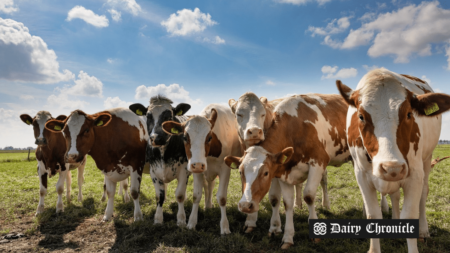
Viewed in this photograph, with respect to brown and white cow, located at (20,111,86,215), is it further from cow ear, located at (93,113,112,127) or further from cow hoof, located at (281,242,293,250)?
cow hoof, located at (281,242,293,250)

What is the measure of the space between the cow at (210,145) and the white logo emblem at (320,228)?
179 centimetres

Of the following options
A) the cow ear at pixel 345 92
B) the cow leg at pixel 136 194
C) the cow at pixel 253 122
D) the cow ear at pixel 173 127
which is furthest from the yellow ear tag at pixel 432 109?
the cow leg at pixel 136 194

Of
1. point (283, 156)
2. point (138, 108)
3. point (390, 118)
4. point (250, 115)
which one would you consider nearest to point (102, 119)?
point (138, 108)

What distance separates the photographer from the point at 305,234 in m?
5.44

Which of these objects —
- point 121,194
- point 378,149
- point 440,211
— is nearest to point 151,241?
point 378,149

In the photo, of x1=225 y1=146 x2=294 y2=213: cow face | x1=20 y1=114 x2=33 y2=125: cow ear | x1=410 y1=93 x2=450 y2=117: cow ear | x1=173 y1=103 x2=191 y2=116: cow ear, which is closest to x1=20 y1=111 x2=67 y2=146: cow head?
x1=20 y1=114 x2=33 y2=125: cow ear

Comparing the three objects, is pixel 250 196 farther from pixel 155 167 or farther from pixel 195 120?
pixel 155 167

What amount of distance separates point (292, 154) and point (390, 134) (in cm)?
197

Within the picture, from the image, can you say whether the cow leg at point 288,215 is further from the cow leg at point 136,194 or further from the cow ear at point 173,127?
the cow leg at point 136,194

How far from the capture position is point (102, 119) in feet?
22.6

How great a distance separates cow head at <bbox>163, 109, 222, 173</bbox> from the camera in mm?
5258

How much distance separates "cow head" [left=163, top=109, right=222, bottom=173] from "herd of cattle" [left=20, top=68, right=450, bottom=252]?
0.07 ft

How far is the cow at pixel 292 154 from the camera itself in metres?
4.43

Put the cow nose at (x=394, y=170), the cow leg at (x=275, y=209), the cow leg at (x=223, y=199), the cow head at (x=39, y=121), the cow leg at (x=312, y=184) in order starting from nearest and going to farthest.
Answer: the cow nose at (x=394, y=170) < the cow leg at (x=312, y=184) < the cow leg at (x=275, y=209) < the cow leg at (x=223, y=199) < the cow head at (x=39, y=121)
